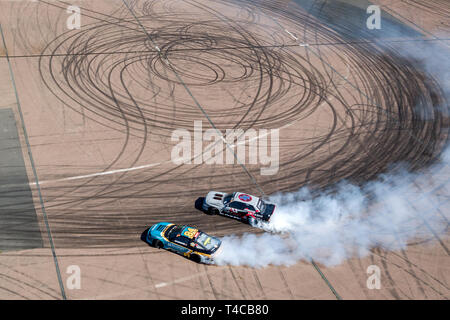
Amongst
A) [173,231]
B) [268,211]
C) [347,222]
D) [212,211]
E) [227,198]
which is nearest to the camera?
[173,231]

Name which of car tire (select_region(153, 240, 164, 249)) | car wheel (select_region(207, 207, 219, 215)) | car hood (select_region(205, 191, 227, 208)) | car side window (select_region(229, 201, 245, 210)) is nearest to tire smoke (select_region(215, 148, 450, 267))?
car side window (select_region(229, 201, 245, 210))

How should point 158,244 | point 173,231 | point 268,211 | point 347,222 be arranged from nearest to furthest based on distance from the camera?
point 158,244, point 173,231, point 268,211, point 347,222

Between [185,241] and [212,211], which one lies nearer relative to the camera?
[185,241]

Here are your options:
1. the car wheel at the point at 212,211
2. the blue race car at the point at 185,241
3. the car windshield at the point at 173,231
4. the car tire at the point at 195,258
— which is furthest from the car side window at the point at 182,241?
the car wheel at the point at 212,211

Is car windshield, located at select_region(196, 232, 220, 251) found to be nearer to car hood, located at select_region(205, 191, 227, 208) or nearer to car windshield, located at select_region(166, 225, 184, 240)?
car windshield, located at select_region(166, 225, 184, 240)

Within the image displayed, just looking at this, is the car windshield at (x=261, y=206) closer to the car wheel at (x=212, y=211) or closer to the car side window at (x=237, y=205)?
the car side window at (x=237, y=205)

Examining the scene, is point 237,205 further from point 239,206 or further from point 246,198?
point 246,198

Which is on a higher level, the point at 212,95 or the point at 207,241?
the point at 212,95

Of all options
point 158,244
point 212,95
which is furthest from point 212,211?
point 212,95
